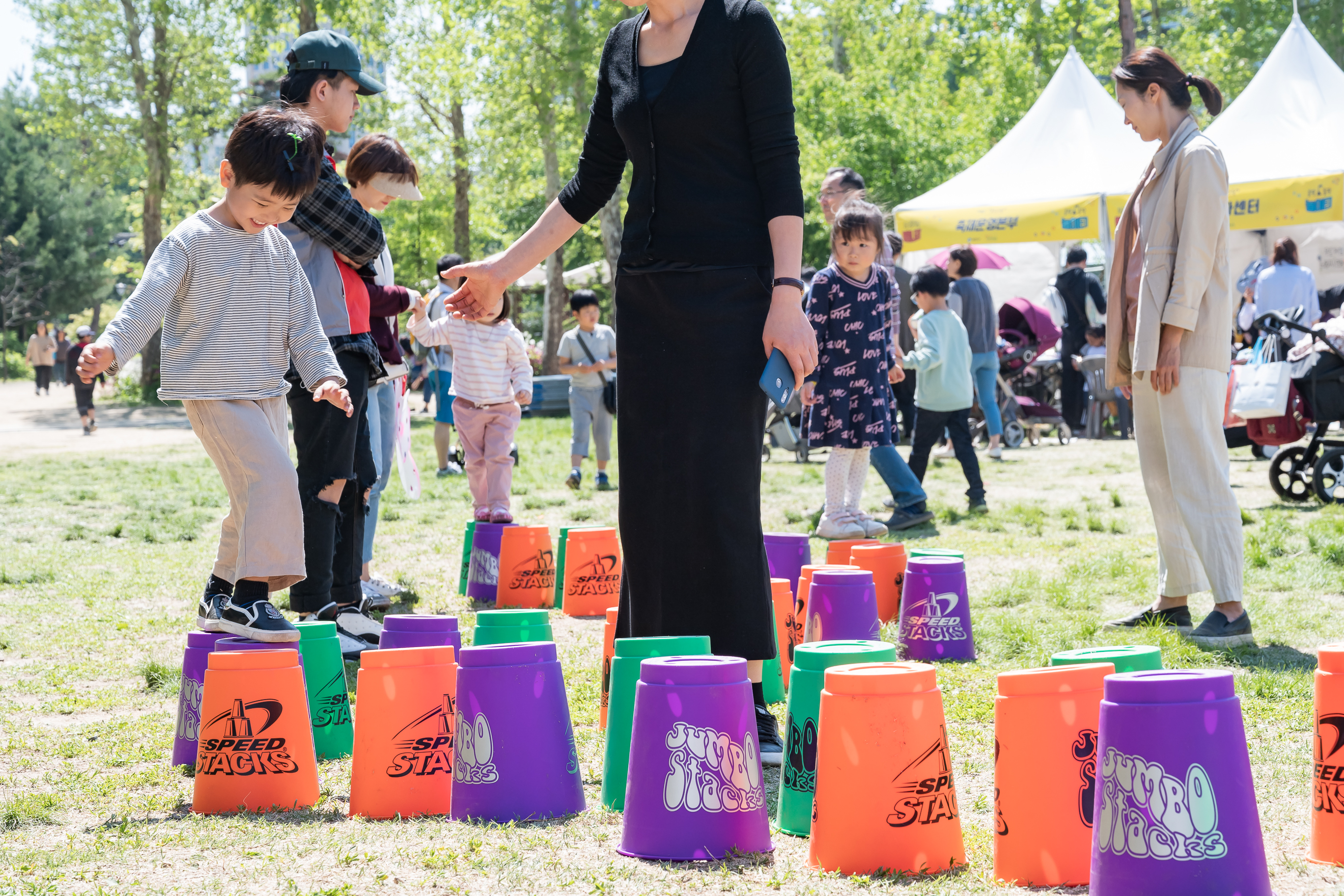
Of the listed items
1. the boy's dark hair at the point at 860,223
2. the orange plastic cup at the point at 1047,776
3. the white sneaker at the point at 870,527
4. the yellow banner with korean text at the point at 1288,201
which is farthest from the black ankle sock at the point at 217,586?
the yellow banner with korean text at the point at 1288,201

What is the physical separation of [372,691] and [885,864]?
1.29 meters

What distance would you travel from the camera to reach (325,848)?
8.81 feet

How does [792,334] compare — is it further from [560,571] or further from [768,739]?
[560,571]

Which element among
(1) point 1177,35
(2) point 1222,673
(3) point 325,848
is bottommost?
(3) point 325,848

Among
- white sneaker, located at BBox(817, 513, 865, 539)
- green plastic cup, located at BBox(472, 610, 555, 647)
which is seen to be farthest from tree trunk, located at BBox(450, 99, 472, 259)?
green plastic cup, located at BBox(472, 610, 555, 647)

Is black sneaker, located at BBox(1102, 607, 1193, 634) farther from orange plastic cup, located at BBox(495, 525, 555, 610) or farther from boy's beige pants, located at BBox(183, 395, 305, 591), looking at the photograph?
boy's beige pants, located at BBox(183, 395, 305, 591)

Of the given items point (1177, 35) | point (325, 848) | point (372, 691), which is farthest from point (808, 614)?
point (1177, 35)

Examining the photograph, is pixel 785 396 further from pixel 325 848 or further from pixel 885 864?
pixel 325 848

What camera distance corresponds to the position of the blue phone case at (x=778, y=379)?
310 cm

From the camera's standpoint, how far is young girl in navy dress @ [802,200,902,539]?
768 centimetres

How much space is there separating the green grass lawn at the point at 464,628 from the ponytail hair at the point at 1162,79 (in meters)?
2.06

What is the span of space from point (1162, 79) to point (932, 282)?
416 cm

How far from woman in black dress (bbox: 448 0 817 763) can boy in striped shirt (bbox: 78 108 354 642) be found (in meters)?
0.98

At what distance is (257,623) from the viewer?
3594 mm
